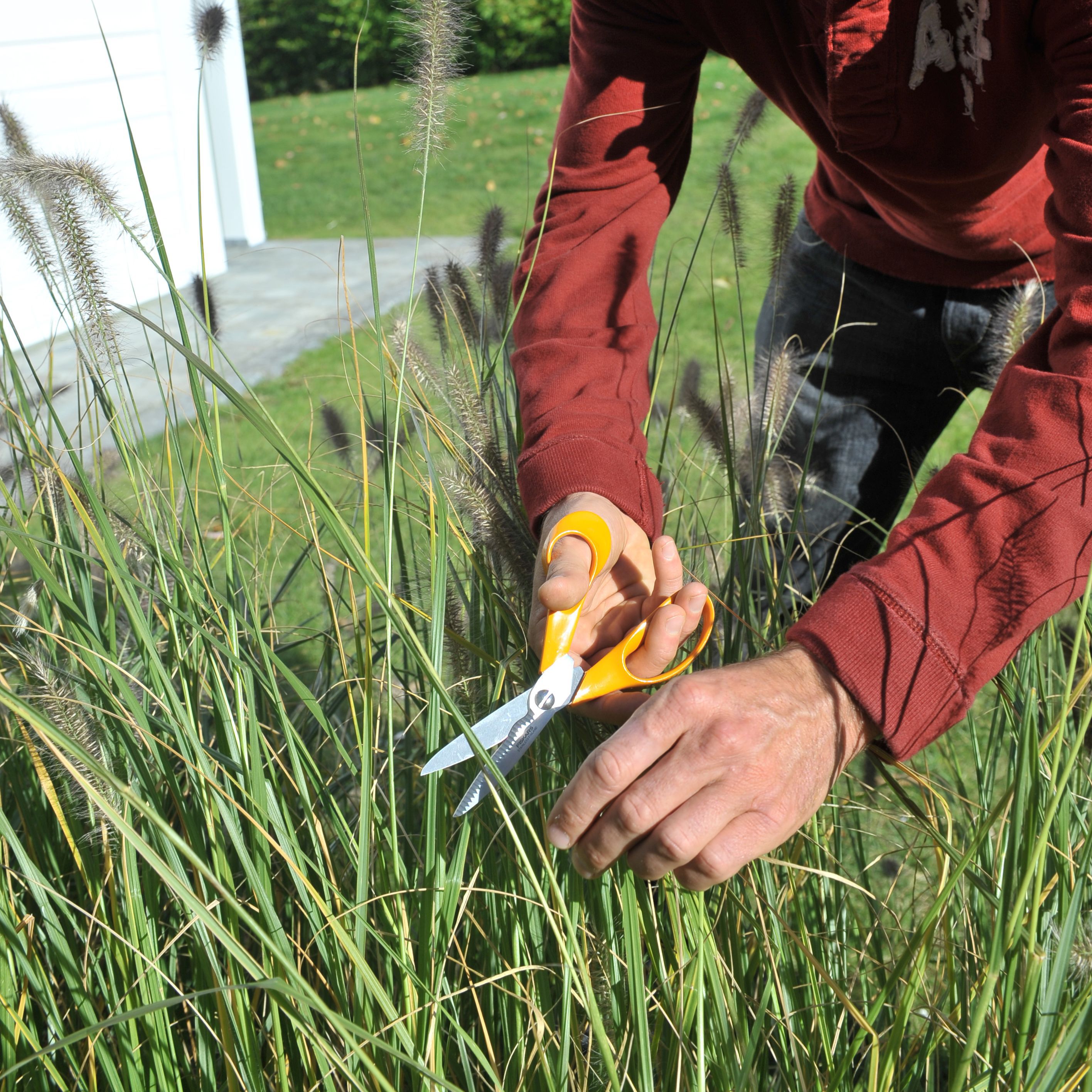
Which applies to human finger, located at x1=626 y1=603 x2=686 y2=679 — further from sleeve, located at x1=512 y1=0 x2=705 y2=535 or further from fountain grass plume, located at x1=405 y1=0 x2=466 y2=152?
fountain grass plume, located at x1=405 y1=0 x2=466 y2=152

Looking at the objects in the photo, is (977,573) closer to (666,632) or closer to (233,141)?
(666,632)

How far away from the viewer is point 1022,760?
30.5 inches

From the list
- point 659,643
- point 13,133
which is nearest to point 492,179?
point 13,133

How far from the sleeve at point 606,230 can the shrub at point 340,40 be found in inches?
357

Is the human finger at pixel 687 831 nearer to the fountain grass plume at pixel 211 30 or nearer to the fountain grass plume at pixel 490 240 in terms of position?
the fountain grass plume at pixel 490 240

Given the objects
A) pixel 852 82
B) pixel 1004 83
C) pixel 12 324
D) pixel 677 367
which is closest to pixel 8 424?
pixel 12 324

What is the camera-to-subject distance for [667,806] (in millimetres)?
727

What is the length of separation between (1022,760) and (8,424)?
1131mm

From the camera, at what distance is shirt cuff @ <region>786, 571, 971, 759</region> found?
0.77 meters

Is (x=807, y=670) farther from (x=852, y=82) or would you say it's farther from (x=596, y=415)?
(x=852, y=82)

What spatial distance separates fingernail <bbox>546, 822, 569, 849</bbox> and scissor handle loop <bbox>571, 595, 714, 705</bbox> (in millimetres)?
150

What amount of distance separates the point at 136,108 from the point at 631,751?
254 inches

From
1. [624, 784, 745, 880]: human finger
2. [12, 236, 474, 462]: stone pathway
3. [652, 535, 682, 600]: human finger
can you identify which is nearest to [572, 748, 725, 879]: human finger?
[624, 784, 745, 880]: human finger

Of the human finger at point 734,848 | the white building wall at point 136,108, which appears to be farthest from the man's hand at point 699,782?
the white building wall at point 136,108
